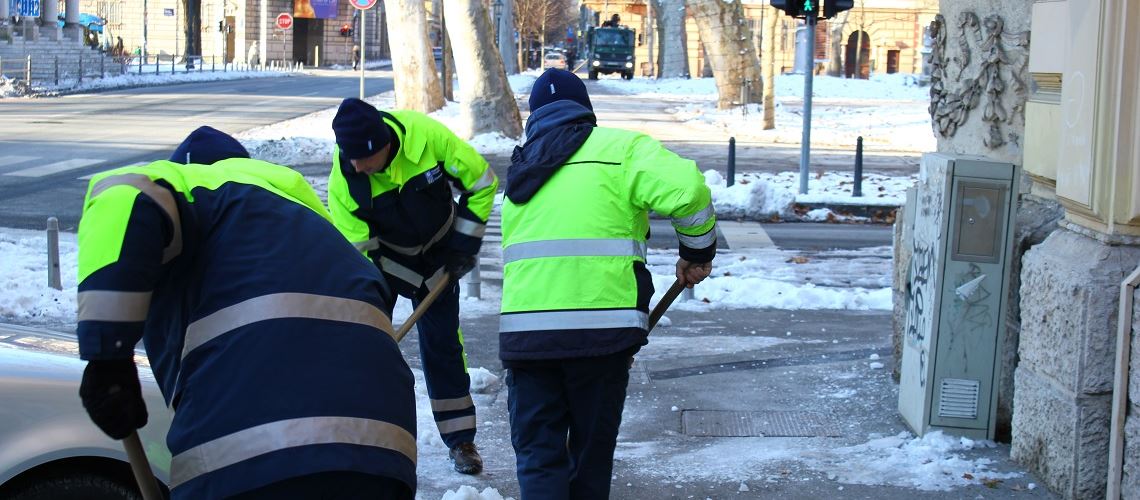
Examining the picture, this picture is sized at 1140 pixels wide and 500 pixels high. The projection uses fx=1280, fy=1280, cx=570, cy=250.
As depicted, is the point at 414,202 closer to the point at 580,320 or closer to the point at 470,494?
the point at 470,494

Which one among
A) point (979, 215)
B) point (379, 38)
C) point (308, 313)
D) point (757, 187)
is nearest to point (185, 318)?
point (308, 313)

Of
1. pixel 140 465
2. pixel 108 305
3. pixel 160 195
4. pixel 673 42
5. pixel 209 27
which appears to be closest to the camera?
pixel 108 305

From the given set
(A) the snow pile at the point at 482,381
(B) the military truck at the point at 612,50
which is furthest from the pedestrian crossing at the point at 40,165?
(B) the military truck at the point at 612,50

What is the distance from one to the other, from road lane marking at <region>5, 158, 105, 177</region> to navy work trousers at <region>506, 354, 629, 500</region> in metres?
15.6

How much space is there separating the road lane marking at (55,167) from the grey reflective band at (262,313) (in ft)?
54.6

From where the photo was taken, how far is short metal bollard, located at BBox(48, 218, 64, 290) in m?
9.48

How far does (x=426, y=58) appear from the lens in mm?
29359

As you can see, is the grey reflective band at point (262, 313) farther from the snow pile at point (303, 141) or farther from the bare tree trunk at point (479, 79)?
the bare tree trunk at point (479, 79)

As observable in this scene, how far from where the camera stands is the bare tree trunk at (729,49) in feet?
112

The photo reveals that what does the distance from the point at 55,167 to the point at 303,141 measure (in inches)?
190

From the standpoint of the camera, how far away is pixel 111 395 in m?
2.86

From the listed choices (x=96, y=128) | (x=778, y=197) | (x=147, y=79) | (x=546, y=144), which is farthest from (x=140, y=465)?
(x=147, y=79)

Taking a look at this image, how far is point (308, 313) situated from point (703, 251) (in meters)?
2.10

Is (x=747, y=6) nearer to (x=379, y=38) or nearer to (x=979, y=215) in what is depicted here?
(x=379, y=38)
